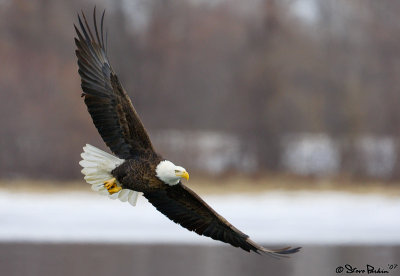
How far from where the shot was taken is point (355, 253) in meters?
11.0

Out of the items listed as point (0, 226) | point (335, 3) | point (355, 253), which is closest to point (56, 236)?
point (0, 226)

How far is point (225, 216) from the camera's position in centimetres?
1325

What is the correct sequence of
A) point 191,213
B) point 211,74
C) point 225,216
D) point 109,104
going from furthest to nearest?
point 211,74, point 225,216, point 191,213, point 109,104

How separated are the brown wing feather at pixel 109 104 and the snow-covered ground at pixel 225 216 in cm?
420

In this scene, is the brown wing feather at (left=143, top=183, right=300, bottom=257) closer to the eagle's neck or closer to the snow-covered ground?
the eagle's neck

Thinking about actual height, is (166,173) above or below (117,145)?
below

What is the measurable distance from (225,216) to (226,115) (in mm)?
6605

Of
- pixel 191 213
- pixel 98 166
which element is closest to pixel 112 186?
pixel 98 166

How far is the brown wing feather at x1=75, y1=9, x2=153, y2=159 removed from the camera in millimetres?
7883

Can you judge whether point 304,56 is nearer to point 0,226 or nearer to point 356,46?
point 356,46

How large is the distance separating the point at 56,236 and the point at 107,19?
7.60 m

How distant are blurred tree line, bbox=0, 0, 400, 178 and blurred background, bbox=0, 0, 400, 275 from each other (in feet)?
0.09

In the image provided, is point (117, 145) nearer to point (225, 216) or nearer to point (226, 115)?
point (225, 216)

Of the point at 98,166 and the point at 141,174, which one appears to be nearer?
the point at 141,174
